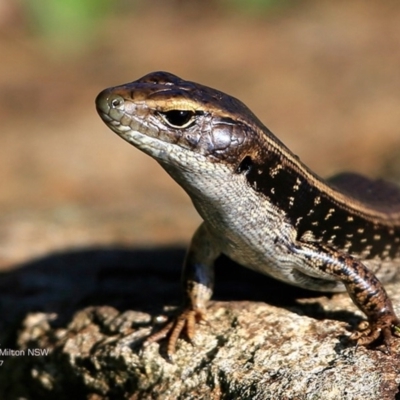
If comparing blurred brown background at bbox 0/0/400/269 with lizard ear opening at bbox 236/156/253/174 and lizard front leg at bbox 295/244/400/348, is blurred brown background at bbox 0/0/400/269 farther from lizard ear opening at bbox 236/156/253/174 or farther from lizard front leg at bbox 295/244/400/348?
lizard ear opening at bbox 236/156/253/174

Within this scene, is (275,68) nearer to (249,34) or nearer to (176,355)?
(249,34)

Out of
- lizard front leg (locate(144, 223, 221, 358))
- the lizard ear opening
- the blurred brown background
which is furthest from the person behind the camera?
the blurred brown background

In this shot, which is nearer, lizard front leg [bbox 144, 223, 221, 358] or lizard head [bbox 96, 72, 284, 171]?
lizard head [bbox 96, 72, 284, 171]

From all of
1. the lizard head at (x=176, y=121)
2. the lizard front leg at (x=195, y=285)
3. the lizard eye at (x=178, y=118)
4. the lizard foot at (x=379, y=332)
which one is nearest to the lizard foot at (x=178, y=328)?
the lizard front leg at (x=195, y=285)

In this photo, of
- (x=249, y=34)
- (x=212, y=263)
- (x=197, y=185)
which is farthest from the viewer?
(x=249, y=34)

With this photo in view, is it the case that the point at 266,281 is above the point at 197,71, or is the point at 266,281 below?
below

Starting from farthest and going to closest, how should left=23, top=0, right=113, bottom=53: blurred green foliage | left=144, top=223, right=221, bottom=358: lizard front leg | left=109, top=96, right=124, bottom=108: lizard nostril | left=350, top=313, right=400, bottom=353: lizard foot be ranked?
left=23, top=0, right=113, bottom=53: blurred green foliage < left=144, top=223, right=221, bottom=358: lizard front leg < left=350, top=313, right=400, bottom=353: lizard foot < left=109, top=96, right=124, bottom=108: lizard nostril

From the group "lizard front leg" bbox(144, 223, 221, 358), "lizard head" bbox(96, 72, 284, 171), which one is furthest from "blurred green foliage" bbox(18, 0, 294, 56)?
"lizard head" bbox(96, 72, 284, 171)

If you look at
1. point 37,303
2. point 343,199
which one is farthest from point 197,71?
point 343,199
